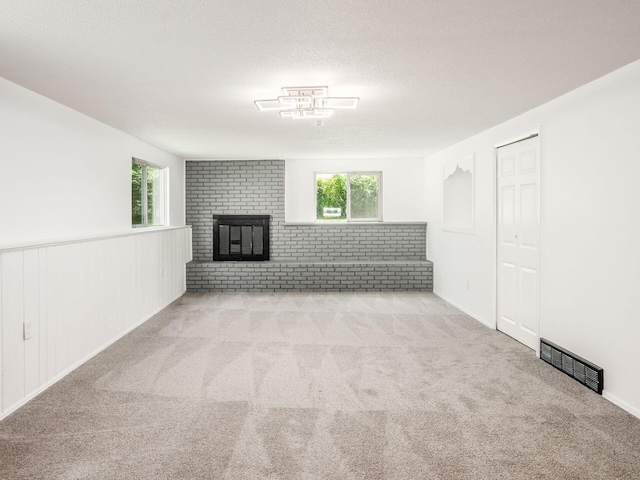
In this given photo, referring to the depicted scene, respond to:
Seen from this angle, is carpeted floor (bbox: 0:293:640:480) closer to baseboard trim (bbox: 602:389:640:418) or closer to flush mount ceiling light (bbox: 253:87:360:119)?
baseboard trim (bbox: 602:389:640:418)

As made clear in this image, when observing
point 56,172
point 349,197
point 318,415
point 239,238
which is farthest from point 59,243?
point 349,197

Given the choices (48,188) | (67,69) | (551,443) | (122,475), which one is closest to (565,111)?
Result: (551,443)

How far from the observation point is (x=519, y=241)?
4.25m

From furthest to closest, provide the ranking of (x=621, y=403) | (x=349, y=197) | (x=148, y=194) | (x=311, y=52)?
(x=349, y=197) → (x=148, y=194) → (x=621, y=403) → (x=311, y=52)

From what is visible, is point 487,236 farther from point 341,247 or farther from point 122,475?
point 122,475

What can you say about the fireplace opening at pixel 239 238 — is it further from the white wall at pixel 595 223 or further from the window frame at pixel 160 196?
the white wall at pixel 595 223

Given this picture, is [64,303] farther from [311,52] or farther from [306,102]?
[311,52]

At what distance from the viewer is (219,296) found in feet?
22.4

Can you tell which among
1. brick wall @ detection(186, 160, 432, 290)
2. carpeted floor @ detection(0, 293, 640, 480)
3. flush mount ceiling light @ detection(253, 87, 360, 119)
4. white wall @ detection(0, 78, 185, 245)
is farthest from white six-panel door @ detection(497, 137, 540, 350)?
white wall @ detection(0, 78, 185, 245)

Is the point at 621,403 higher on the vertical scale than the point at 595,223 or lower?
lower

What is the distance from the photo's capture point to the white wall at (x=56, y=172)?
2.99 m

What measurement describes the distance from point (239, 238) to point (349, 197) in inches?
84.2

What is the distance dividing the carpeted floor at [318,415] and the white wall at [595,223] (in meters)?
0.38

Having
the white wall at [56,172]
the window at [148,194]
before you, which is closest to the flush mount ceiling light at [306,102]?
the white wall at [56,172]
